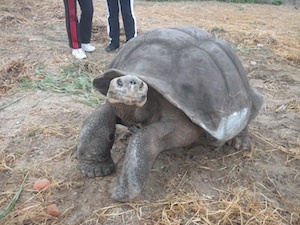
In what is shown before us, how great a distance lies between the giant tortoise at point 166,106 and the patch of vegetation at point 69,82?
0.99 m

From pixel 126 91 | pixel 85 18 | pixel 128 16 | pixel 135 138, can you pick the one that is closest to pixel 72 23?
pixel 85 18

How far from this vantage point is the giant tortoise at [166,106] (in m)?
1.87

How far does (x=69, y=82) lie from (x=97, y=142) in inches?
64.0

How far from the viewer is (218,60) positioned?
215 centimetres

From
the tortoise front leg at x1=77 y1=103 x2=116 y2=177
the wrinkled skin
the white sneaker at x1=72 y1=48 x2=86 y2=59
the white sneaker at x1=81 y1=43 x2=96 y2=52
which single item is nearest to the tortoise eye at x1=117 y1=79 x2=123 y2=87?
the wrinkled skin

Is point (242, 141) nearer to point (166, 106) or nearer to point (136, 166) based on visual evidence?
point (166, 106)

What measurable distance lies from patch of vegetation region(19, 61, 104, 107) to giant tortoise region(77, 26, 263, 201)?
39.0 inches

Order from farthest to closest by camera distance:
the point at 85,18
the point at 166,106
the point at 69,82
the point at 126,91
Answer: the point at 85,18 → the point at 69,82 → the point at 166,106 → the point at 126,91

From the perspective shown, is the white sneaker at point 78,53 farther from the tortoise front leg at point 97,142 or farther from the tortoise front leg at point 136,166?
the tortoise front leg at point 136,166

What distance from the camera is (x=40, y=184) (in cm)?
205

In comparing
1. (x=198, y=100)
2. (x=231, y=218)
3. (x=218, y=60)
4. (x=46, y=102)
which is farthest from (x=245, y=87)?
(x=46, y=102)

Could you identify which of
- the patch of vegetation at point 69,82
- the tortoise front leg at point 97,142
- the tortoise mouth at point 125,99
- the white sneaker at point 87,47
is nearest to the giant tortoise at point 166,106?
the tortoise front leg at point 97,142

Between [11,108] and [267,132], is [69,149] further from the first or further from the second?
[267,132]

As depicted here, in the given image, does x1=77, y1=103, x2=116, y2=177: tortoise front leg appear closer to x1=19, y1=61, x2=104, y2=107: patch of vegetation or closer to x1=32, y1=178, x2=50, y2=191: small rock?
x1=32, y1=178, x2=50, y2=191: small rock
